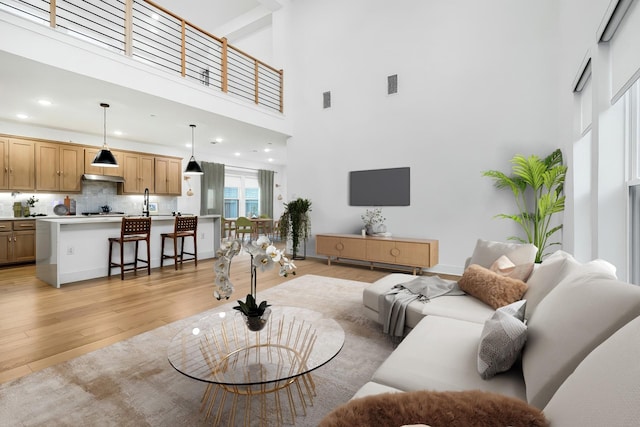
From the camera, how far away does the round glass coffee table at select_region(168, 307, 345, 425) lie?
4.88ft

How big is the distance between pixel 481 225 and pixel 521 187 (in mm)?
795

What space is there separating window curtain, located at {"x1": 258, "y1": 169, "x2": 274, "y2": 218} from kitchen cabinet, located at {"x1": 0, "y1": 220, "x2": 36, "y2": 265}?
6.51 metres

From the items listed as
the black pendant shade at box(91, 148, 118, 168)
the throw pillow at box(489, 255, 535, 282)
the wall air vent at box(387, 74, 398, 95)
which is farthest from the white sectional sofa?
the black pendant shade at box(91, 148, 118, 168)

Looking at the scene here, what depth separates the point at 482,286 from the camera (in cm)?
241

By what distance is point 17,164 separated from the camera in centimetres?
593

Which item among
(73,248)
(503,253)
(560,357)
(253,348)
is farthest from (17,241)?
(560,357)

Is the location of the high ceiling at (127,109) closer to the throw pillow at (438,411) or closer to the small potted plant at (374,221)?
the small potted plant at (374,221)

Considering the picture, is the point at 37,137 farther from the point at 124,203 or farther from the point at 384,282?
the point at 384,282

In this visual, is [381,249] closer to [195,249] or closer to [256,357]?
[195,249]

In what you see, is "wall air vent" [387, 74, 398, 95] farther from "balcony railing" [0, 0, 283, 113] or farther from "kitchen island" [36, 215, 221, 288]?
"kitchen island" [36, 215, 221, 288]

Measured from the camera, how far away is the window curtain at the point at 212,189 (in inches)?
372

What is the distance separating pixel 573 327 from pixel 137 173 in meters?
8.62

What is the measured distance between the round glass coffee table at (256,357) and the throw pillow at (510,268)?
1.46 metres

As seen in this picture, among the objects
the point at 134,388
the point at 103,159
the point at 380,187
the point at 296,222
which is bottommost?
the point at 134,388
